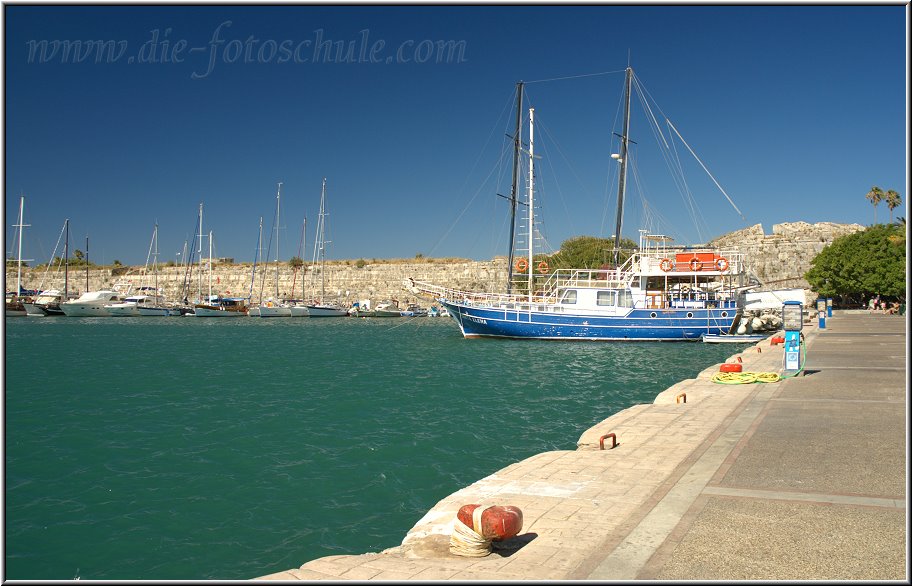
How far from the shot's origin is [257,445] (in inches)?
470

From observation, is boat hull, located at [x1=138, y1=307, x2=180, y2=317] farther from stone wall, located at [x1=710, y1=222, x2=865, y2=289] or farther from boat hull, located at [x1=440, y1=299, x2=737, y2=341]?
stone wall, located at [x1=710, y1=222, x2=865, y2=289]

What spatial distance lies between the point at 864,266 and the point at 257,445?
163 ft

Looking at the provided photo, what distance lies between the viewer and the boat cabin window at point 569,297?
36375 millimetres

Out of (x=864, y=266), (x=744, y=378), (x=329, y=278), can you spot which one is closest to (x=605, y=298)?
(x=744, y=378)

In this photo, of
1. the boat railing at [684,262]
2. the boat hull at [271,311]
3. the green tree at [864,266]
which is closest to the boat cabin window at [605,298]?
the boat railing at [684,262]

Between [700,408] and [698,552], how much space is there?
704 centimetres

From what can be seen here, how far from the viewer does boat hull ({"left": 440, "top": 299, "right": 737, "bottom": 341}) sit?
115 ft

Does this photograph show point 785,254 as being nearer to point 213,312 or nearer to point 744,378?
point 744,378

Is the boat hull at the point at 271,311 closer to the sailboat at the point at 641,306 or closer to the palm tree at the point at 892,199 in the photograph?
the sailboat at the point at 641,306

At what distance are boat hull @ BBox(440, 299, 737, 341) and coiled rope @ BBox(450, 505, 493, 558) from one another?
3082 centimetres

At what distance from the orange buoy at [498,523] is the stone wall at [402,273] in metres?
62.0

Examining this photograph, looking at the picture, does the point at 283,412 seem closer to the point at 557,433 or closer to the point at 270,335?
the point at 557,433

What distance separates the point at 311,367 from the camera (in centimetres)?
2439

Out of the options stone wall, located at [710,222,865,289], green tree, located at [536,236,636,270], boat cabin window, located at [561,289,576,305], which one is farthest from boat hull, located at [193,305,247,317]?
stone wall, located at [710,222,865,289]
